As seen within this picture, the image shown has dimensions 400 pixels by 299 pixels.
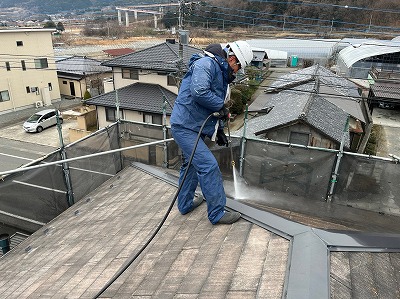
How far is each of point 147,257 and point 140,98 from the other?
15.5 metres

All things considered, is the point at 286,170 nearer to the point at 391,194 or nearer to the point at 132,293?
the point at 391,194

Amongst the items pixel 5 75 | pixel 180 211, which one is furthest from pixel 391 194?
pixel 5 75

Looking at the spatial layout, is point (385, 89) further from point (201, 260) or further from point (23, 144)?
point (23, 144)

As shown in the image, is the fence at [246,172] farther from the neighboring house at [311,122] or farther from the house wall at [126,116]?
the house wall at [126,116]

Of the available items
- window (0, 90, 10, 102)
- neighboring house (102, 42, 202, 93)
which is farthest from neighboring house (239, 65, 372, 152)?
window (0, 90, 10, 102)

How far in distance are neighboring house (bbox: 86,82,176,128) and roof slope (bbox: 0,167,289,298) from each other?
12.0 metres

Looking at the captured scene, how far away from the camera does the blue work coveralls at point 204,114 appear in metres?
3.15

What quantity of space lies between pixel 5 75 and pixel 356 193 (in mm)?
26498

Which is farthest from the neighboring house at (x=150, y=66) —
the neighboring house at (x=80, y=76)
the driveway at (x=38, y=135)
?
the neighboring house at (x=80, y=76)

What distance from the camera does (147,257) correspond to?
325 cm

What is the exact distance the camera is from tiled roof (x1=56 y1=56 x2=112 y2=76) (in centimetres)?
2813

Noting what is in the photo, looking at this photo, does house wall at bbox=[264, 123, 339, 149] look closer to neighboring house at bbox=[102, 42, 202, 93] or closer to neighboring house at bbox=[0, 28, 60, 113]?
neighboring house at bbox=[102, 42, 202, 93]

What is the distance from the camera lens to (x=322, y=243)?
2559mm

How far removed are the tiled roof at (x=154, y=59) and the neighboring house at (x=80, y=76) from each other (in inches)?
356
